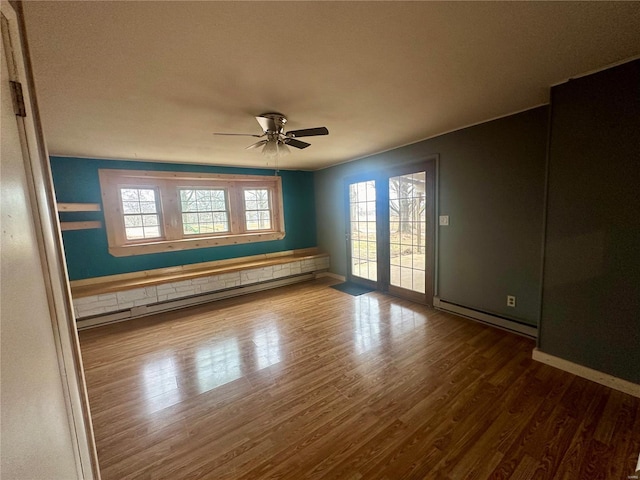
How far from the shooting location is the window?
12.5 ft

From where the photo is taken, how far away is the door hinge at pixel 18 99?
30.8 inches

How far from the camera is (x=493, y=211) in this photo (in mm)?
2842

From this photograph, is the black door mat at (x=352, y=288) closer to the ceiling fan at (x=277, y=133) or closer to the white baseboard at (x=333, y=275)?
the white baseboard at (x=333, y=275)

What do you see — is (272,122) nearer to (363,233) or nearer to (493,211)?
(493,211)

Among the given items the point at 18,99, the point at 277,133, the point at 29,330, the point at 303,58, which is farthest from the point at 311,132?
the point at 29,330

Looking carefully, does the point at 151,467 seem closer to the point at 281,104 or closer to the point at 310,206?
the point at 281,104

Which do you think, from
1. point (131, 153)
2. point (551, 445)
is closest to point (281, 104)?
point (131, 153)

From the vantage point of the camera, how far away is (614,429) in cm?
156

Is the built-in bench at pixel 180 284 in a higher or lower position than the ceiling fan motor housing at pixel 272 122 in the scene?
lower

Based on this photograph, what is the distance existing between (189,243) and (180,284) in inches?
29.5

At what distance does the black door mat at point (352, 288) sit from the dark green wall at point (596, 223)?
253 cm

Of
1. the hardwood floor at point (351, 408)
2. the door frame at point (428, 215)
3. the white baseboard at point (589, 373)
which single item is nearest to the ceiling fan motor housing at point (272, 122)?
the door frame at point (428, 215)

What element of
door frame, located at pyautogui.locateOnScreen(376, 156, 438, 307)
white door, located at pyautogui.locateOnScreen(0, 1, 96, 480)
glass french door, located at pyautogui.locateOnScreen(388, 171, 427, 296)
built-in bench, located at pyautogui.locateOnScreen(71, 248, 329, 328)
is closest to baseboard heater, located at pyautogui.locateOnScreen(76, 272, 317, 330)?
built-in bench, located at pyautogui.locateOnScreen(71, 248, 329, 328)

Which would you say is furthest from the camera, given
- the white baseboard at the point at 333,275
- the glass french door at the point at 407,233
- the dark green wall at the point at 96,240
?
the white baseboard at the point at 333,275
